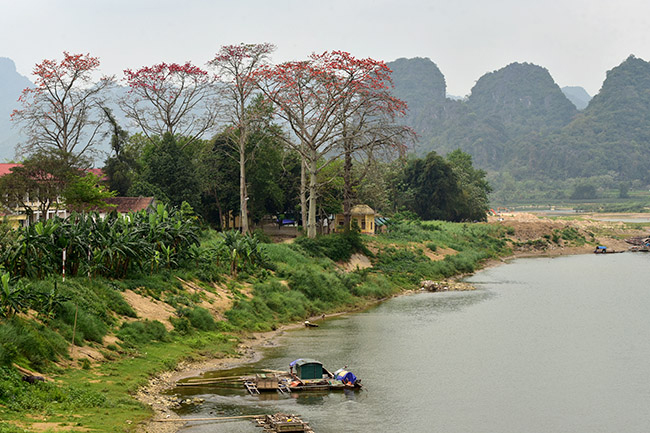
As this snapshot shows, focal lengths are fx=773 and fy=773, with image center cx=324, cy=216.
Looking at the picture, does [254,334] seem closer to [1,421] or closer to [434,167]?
[1,421]

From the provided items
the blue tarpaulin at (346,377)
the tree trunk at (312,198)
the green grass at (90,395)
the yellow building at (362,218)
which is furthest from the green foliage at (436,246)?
the green grass at (90,395)

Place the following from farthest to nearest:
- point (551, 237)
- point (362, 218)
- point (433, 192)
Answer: point (433, 192) < point (551, 237) < point (362, 218)

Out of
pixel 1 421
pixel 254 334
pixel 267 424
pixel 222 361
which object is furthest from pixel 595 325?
pixel 1 421

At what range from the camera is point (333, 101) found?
5975cm

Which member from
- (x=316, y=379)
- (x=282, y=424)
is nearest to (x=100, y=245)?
(x=316, y=379)

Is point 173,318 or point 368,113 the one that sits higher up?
point 368,113

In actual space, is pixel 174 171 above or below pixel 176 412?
above

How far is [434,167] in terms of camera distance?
345 ft

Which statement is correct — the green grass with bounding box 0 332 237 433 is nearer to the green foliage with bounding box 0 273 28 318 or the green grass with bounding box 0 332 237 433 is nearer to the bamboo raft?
the bamboo raft

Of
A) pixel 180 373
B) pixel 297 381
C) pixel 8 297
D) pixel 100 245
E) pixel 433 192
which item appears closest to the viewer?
pixel 8 297

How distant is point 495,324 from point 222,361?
60.4ft

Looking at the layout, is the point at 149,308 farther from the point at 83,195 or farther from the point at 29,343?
the point at 83,195

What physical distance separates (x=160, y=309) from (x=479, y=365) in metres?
15.5

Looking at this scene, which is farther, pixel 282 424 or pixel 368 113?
pixel 368 113
